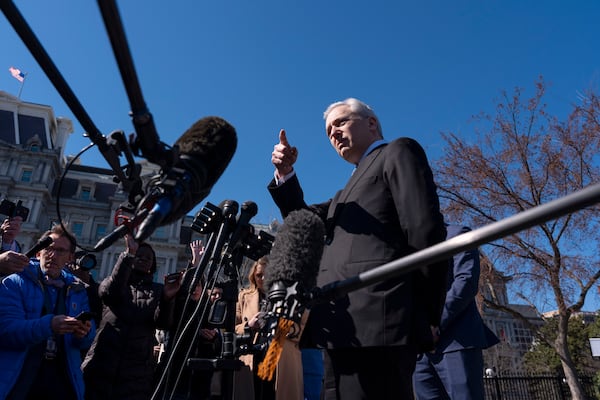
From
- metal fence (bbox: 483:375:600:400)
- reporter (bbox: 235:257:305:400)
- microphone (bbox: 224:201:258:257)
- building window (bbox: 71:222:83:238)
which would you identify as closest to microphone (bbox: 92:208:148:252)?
microphone (bbox: 224:201:258:257)

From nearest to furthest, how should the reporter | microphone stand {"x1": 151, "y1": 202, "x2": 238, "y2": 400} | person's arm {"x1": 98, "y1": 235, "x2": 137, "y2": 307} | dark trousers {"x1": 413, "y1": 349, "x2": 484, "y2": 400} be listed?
microphone stand {"x1": 151, "y1": 202, "x2": 238, "y2": 400} < dark trousers {"x1": 413, "y1": 349, "x2": 484, "y2": 400} < person's arm {"x1": 98, "y1": 235, "x2": 137, "y2": 307} < the reporter

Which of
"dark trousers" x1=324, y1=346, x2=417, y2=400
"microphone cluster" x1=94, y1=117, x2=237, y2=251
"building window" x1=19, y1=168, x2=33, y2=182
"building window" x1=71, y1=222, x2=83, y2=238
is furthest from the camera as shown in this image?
"building window" x1=71, y1=222, x2=83, y2=238

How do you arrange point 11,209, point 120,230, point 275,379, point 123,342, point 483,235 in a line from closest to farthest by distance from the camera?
point 483,235, point 120,230, point 123,342, point 11,209, point 275,379

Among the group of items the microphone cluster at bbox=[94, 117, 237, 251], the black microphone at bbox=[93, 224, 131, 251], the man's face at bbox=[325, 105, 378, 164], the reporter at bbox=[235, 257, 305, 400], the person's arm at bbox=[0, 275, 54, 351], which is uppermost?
the man's face at bbox=[325, 105, 378, 164]

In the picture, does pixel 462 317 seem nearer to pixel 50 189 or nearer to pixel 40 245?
pixel 40 245

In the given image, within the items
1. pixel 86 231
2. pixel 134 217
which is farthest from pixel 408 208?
pixel 86 231

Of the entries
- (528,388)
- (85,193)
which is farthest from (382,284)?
(85,193)

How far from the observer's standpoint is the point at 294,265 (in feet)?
5.40

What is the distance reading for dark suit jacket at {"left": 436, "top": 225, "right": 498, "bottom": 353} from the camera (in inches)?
147

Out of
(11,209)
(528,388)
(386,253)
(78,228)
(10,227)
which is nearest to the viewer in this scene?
(386,253)

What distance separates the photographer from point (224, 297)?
114 inches

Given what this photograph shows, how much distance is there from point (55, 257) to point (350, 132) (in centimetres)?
321

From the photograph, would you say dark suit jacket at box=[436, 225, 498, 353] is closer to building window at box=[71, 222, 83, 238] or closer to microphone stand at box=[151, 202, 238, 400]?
microphone stand at box=[151, 202, 238, 400]

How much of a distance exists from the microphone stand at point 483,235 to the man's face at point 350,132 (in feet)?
4.69
